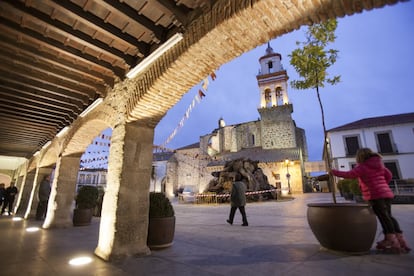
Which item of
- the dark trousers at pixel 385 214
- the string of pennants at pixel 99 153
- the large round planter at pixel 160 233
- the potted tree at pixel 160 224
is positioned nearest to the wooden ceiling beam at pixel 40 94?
the string of pennants at pixel 99 153

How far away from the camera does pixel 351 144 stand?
18.1m

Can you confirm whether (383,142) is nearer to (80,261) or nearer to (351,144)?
(351,144)

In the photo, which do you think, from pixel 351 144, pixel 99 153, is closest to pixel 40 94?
pixel 99 153

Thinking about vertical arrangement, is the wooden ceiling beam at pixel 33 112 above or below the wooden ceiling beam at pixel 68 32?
below

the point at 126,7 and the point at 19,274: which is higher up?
the point at 126,7

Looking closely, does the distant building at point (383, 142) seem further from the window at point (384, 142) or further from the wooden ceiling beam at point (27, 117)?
the wooden ceiling beam at point (27, 117)

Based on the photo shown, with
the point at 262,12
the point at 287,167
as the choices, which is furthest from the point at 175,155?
the point at 262,12

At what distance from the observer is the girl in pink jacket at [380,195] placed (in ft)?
8.79

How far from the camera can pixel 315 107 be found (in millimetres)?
119438

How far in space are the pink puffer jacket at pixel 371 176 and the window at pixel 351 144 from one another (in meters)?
18.1

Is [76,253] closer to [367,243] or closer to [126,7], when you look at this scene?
[126,7]

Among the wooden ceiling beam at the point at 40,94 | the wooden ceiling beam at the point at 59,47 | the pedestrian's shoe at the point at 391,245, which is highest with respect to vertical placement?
the wooden ceiling beam at the point at 59,47

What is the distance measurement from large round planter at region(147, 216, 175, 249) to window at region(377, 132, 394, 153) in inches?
805

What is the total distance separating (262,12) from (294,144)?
22.7m
